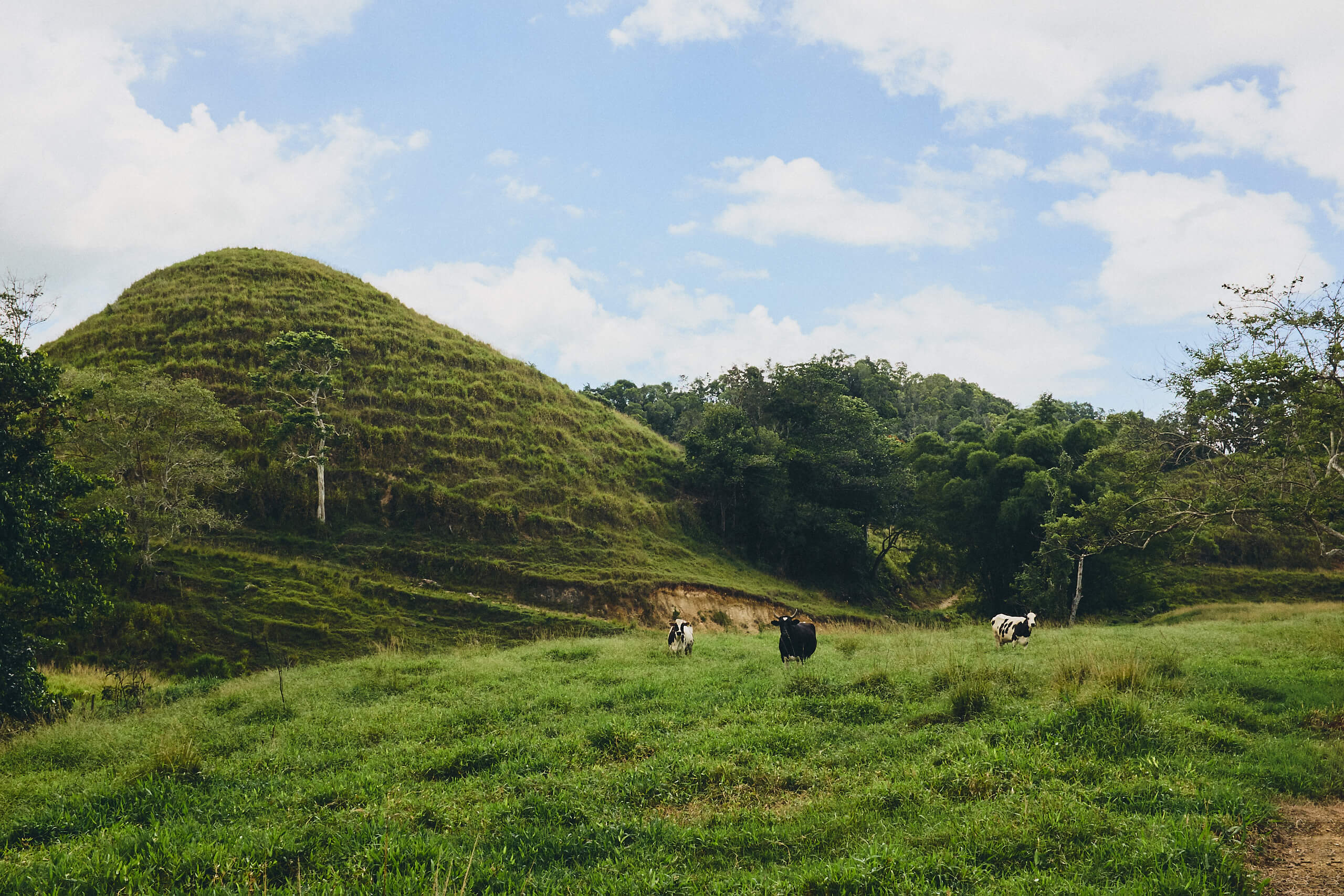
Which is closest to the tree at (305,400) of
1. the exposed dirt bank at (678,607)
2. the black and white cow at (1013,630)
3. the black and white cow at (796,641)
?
the exposed dirt bank at (678,607)

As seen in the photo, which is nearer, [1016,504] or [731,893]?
[731,893]

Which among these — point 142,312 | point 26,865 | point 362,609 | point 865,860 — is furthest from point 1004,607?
point 142,312

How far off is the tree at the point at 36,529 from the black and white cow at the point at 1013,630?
2149 cm

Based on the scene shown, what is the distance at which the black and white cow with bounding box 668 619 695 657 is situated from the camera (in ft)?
59.3

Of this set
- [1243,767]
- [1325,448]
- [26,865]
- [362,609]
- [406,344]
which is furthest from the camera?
[406,344]

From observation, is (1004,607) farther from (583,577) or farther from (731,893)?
(731,893)

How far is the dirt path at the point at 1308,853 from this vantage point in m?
5.50

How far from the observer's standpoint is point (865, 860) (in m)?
5.82

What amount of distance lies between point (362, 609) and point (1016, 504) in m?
33.1

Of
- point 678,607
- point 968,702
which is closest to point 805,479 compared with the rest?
point 678,607

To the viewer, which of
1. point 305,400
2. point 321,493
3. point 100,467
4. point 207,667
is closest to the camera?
point 207,667

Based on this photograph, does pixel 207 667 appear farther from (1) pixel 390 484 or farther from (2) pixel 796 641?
(2) pixel 796 641

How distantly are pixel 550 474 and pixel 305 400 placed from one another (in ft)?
48.4

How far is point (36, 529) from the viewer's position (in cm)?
1491
